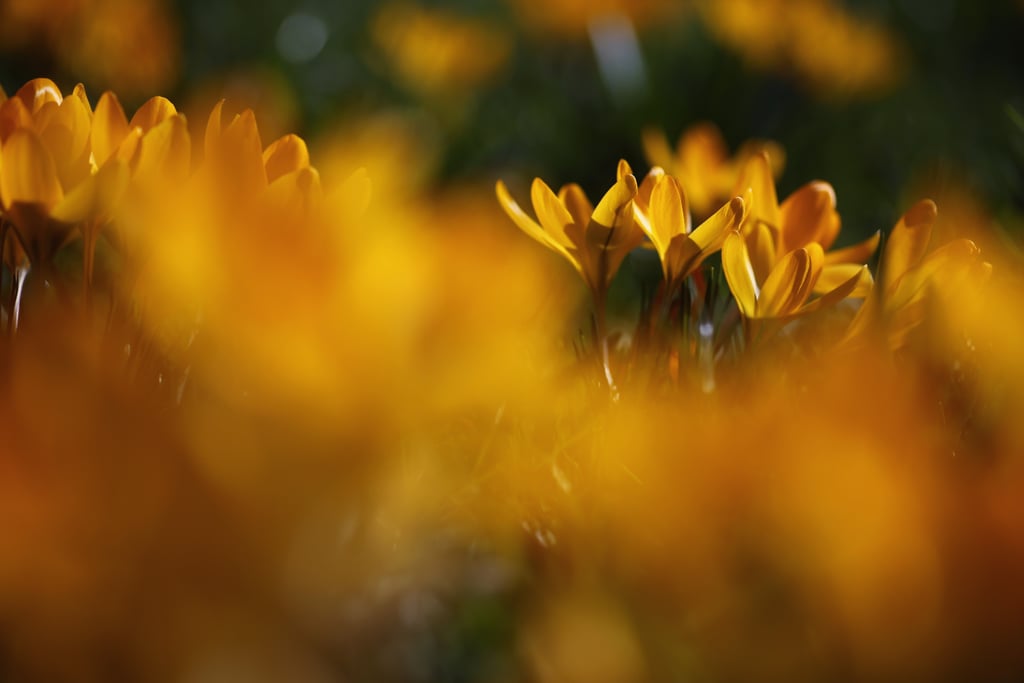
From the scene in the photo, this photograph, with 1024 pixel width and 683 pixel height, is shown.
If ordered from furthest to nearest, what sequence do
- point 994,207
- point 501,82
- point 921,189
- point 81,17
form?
point 501,82
point 81,17
point 921,189
point 994,207

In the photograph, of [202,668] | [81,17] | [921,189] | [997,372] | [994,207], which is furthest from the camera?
[81,17]

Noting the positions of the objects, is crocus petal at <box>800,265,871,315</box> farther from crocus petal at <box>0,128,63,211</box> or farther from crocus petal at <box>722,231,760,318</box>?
crocus petal at <box>0,128,63,211</box>

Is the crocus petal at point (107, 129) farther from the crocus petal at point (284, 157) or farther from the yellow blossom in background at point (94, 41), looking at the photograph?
the yellow blossom in background at point (94, 41)

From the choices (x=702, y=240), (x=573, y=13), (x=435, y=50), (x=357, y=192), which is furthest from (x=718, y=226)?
(x=573, y=13)

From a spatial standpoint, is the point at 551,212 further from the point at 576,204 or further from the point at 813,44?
the point at 813,44

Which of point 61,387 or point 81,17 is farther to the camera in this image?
point 81,17

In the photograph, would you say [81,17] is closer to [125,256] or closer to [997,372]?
[125,256]

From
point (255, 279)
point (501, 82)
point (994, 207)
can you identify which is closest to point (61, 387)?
point (255, 279)

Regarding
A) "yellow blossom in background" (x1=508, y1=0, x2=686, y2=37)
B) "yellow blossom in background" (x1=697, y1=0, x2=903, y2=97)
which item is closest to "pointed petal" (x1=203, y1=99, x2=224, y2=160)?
"yellow blossom in background" (x1=697, y1=0, x2=903, y2=97)
